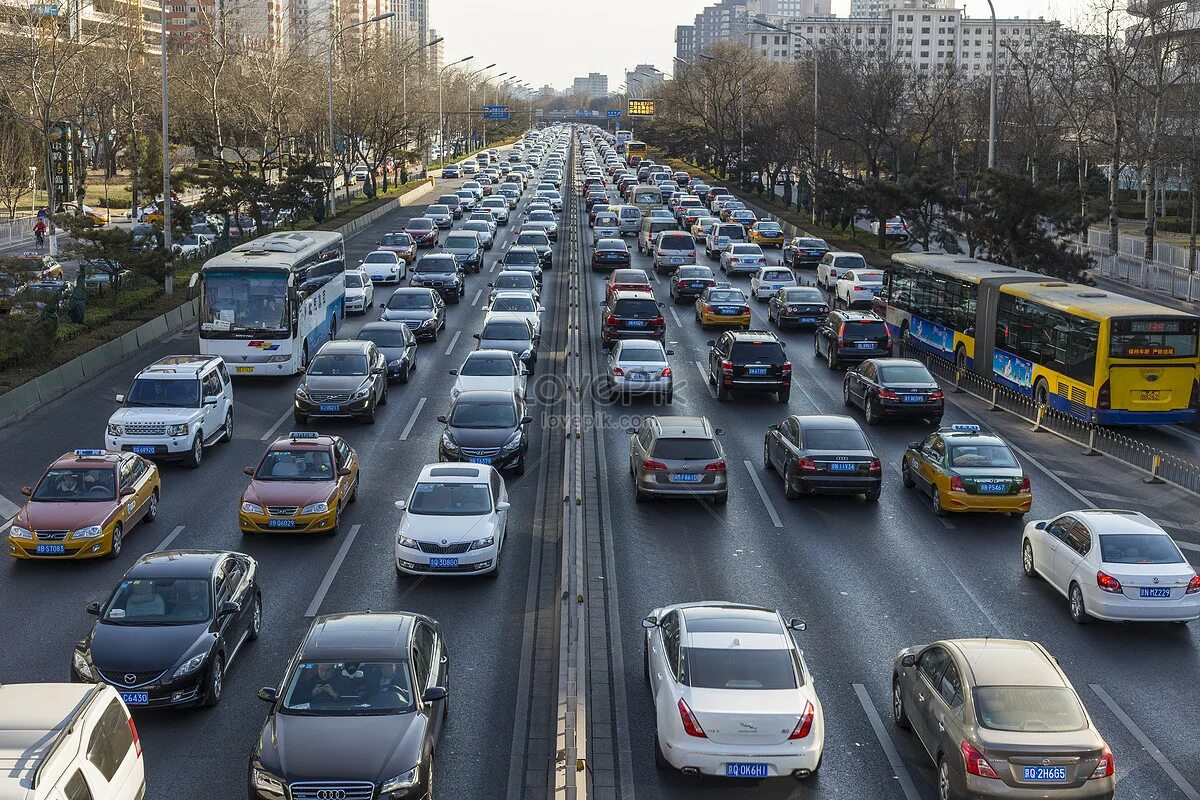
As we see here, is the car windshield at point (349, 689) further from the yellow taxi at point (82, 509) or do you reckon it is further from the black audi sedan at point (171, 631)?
the yellow taxi at point (82, 509)

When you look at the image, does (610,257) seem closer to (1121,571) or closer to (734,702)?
(1121,571)

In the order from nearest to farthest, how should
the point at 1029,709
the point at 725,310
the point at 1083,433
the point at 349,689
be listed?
the point at 1029,709 < the point at 349,689 < the point at 1083,433 < the point at 725,310

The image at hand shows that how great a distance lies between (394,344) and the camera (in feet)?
111

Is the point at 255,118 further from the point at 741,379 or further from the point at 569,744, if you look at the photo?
the point at 569,744

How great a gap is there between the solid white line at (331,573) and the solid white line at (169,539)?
2705 millimetres

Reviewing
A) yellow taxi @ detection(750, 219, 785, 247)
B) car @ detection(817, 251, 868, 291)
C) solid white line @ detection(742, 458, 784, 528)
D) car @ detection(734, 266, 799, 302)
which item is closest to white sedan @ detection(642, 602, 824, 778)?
solid white line @ detection(742, 458, 784, 528)

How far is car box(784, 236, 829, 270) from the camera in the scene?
194 ft

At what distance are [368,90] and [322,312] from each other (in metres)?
63.6

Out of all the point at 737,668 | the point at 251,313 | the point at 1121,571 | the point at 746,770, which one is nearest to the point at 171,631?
the point at 737,668

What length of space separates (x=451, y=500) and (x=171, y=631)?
5.72 metres

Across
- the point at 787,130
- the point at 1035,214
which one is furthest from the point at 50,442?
the point at 787,130

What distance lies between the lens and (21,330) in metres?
32.4

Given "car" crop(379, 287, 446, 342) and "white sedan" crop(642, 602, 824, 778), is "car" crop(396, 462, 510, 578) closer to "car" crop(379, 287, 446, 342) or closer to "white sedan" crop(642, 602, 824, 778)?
"white sedan" crop(642, 602, 824, 778)

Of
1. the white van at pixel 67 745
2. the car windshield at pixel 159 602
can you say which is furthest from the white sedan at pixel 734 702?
the car windshield at pixel 159 602
